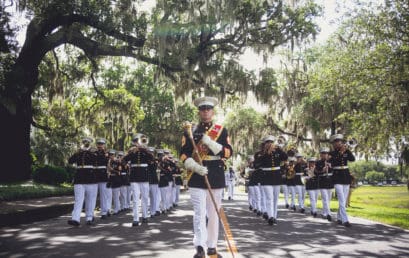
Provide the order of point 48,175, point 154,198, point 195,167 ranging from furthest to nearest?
1. point 48,175
2. point 154,198
3. point 195,167

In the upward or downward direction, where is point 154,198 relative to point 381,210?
upward

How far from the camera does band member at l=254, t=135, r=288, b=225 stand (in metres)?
11.6

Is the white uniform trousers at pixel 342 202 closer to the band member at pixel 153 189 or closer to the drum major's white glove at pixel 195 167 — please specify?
the band member at pixel 153 189

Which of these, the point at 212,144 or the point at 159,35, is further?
the point at 159,35

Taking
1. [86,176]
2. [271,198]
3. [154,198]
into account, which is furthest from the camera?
[154,198]

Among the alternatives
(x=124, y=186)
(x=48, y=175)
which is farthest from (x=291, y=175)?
(x=48, y=175)

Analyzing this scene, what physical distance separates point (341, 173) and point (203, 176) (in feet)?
21.3

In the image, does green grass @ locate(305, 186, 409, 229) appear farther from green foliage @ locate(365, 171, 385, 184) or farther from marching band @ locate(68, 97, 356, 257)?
green foliage @ locate(365, 171, 385, 184)

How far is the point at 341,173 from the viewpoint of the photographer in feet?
38.1

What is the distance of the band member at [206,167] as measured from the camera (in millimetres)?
6254

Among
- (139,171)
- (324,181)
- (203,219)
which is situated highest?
(139,171)

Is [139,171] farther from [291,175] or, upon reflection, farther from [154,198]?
[291,175]

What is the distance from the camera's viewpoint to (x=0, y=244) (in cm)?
767

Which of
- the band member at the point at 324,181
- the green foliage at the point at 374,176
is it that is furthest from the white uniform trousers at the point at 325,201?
the green foliage at the point at 374,176
